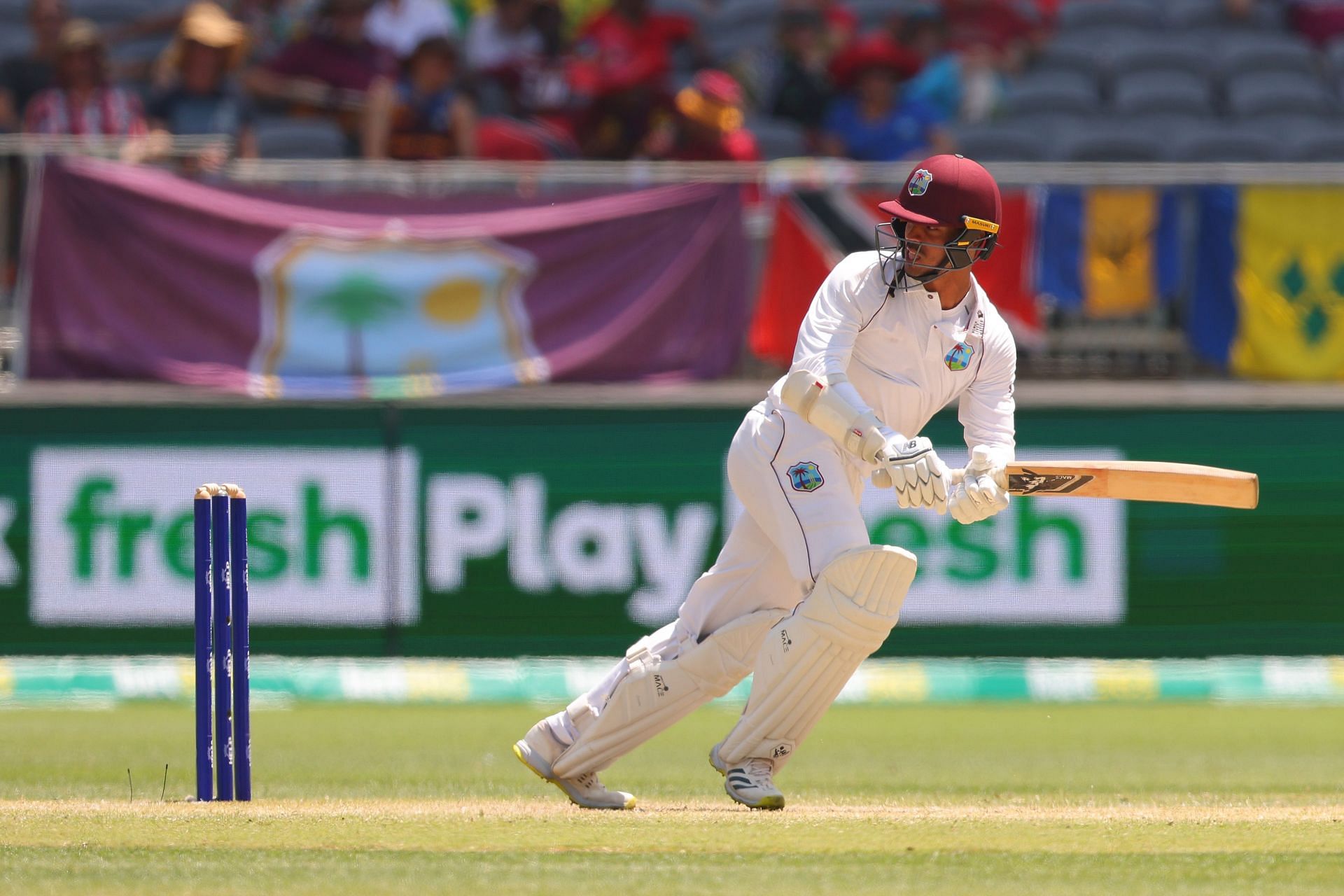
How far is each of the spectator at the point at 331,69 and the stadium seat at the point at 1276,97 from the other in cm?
589

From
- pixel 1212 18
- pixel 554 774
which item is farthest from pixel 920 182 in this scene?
pixel 1212 18

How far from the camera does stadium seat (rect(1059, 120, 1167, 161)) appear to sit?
515 inches

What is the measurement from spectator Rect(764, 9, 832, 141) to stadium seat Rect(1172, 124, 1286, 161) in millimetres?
2389

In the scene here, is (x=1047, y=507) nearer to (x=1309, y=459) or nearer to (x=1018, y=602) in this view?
(x=1018, y=602)

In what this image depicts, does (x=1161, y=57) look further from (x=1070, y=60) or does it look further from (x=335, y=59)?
(x=335, y=59)

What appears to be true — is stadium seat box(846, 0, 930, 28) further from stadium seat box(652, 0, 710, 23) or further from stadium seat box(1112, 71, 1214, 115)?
stadium seat box(1112, 71, 1214, 115)

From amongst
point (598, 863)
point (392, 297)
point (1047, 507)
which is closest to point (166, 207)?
point (392, 297)

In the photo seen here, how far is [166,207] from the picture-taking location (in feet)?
35.8

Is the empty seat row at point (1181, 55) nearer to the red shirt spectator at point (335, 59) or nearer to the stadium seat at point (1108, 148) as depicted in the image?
the stadium seat at point (1108, 148)

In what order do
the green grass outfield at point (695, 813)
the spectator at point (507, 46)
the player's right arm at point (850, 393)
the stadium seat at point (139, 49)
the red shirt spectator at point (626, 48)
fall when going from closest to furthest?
the green grass outfield at point (695, 813), the player's right arm at point (850, 393), the red shirt spectator at point (626, 48), the spectator at point (507, 46), the stadium seat at point (139, 49)

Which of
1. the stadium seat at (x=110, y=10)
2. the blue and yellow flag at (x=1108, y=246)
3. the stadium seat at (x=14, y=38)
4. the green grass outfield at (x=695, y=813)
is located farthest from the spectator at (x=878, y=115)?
the stadium seat at (x=14, y=38)

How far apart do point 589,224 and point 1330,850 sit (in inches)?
269

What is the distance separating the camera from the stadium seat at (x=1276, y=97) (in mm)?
13859

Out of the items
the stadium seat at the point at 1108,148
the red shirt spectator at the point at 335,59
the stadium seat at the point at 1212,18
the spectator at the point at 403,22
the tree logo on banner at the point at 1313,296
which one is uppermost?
the stadium seat at the point at 1212,18
